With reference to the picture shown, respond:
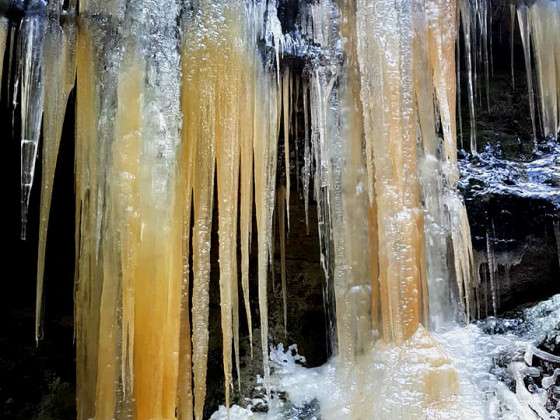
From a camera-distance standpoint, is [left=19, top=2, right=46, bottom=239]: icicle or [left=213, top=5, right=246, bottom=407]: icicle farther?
[left=213, top=5, right=246, bottom=407]: icicle

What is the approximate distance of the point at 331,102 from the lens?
265 centimetres

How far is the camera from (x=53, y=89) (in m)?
2.30

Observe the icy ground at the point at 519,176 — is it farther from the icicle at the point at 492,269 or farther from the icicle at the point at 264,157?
the icicle at the point at 264,157

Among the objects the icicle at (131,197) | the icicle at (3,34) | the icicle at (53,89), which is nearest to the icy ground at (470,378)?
the icicle at (131,197)

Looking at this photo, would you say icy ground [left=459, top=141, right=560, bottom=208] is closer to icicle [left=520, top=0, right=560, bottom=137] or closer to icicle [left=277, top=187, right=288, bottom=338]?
icicle [left=520, top=0, right=560, bottom=137]

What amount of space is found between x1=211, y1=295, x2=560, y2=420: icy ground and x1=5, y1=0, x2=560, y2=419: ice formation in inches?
1.0

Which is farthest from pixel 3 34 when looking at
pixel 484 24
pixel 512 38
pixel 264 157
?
pixel 512 38

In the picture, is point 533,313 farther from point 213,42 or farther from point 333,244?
point 213,42

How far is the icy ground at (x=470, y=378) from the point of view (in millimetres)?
2699

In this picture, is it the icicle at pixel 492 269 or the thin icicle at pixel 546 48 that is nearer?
the thin icicle at pixel 546 48

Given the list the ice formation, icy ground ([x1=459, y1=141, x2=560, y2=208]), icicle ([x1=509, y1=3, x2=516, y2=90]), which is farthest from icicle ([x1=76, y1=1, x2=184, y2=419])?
icy ground ([x1=459, y1=141, x2=560, y2=208])

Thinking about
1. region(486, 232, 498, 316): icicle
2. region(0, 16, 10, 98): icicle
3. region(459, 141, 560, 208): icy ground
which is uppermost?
region(0, 16, 10, 98): icicle

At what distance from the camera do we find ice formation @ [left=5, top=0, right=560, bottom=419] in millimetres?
2311

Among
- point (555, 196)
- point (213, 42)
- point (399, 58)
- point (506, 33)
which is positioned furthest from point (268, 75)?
point (555, 196)
